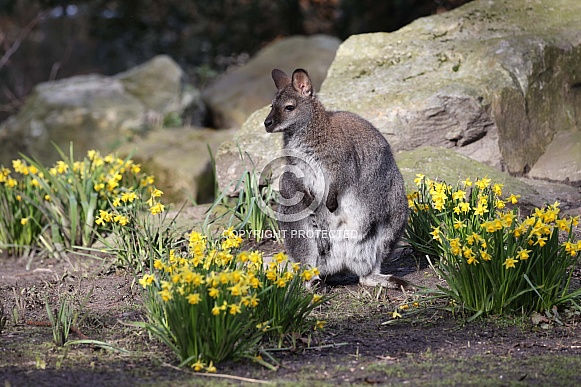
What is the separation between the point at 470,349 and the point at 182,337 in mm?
1491

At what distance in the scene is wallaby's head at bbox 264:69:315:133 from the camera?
527 centimetres

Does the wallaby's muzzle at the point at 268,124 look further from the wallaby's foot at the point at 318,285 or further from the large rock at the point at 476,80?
the large rock at the point at 476,80

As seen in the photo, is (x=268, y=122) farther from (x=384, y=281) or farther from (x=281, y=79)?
(x=384, y=281)

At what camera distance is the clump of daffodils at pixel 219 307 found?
148 inches

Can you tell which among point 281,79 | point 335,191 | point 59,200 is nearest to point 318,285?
point 335,191

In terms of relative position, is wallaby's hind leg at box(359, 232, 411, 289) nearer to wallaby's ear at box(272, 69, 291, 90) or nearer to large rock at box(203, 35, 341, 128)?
wallaby's ear at box(272, 69, 291, 90)

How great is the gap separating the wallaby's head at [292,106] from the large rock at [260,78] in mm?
6589

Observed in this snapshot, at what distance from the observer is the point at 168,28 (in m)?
17.0

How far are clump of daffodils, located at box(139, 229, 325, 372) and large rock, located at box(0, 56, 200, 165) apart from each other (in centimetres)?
708

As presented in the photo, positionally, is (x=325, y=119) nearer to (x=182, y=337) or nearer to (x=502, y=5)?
(x=182, y=337)

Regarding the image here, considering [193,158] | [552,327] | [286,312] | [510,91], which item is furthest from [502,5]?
[286,312]

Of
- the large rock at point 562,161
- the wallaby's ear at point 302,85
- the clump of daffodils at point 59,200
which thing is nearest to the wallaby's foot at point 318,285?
the wallaby's ear at point 302,85

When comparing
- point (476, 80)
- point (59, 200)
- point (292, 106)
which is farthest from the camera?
point (476, 80)

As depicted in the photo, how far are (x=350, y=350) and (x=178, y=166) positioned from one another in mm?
5839
